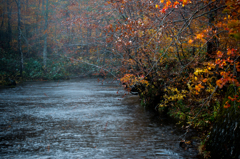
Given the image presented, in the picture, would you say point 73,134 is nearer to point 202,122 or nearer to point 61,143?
point 61,143

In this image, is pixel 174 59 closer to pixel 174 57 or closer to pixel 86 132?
pixel 174 57

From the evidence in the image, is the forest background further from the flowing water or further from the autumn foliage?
the flowing water

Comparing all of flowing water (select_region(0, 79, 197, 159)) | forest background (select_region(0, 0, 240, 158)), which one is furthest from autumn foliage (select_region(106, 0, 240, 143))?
flowing water (select_region(0, 79, 197, 159))

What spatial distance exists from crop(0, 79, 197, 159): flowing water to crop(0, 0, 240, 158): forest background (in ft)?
3.16

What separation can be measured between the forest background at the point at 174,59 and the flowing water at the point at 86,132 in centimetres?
96

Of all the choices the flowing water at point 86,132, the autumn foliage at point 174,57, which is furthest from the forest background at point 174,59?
the flowing water at point 86,132

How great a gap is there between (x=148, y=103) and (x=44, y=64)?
71.0 ft

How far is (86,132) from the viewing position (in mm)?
8117

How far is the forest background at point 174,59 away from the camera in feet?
16.1

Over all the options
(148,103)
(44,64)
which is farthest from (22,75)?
(148,103)

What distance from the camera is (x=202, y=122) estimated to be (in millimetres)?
8094

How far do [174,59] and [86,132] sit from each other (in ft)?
15.6

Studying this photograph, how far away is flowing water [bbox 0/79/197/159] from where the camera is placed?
6246 millimetres

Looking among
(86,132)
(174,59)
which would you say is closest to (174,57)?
(174,59)
